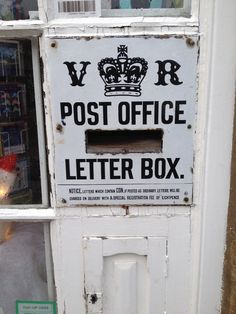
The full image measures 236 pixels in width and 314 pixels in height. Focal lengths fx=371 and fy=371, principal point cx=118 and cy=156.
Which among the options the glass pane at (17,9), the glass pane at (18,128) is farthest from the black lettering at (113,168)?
the glass pane at (17,9)

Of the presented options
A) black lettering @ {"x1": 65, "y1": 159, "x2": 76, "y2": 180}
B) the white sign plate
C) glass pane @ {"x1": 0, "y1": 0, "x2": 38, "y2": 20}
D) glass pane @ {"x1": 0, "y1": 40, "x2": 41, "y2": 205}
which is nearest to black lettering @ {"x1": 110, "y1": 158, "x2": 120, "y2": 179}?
the white sign plate

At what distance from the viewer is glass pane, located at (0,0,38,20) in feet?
3.20

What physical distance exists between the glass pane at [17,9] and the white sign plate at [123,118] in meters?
0.11

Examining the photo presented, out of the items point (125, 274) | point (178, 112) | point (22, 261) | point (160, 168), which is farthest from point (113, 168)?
point (22, 261)

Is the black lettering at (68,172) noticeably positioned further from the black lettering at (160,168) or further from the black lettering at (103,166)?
the black lettering at (160,168)

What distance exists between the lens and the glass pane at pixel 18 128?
1.01 m

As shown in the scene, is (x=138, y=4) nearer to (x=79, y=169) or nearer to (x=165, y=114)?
(x=165, y=114)

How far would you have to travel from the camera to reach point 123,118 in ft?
3.24

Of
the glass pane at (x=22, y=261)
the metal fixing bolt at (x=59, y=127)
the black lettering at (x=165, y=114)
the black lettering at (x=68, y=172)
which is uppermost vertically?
the black lettering at (x=165, y=114)

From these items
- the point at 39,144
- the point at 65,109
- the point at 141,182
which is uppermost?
the point at 65,109

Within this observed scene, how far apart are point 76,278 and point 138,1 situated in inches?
31.7

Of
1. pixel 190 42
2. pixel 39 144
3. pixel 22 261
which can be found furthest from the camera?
pixel 22 261

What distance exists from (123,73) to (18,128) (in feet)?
1.13

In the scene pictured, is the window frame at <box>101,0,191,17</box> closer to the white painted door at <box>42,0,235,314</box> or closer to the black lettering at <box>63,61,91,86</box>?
the white painted door at <box>42,0,235,314</box>
